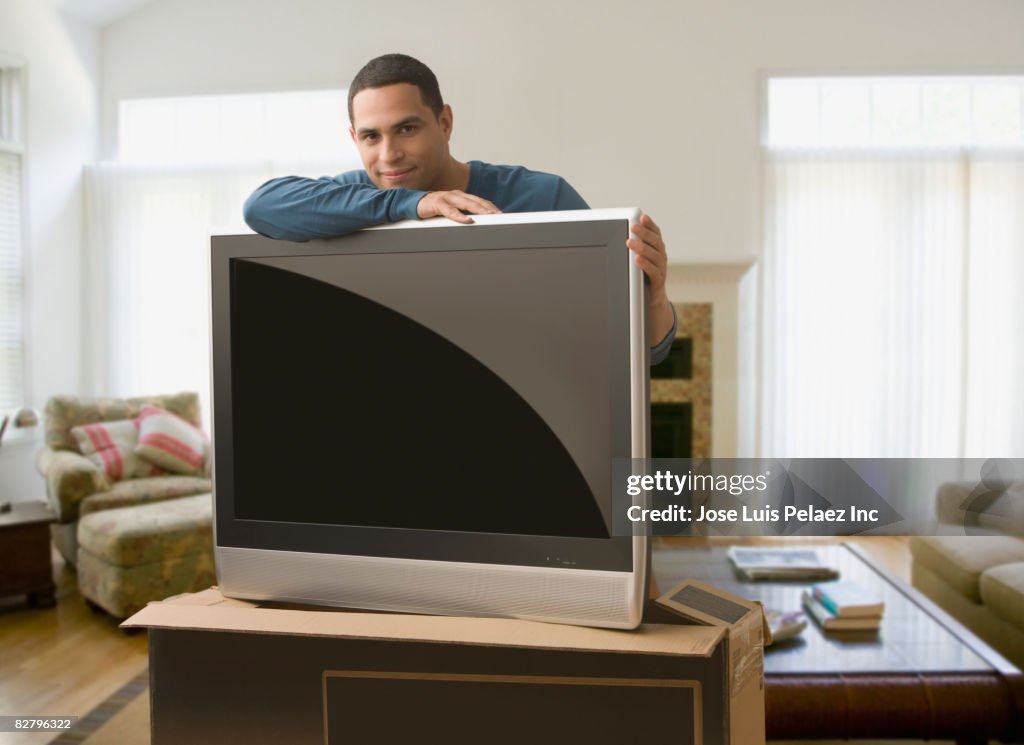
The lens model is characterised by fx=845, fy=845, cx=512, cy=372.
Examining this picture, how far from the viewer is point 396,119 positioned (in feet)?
4.48

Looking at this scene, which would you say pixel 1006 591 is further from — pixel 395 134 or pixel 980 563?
pixel 395 134

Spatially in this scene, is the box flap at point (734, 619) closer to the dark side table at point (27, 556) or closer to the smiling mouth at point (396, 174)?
the smiling mouth at point (396, 174)

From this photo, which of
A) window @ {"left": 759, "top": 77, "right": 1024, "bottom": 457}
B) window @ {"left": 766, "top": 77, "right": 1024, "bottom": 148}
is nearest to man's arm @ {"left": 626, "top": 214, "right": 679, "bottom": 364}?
window @ {"left": 759, "top": 77, "right": 1024, "bottom": 457}

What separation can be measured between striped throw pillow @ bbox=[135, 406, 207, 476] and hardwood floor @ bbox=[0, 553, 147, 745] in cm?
70

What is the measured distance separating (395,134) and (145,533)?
2454 mm

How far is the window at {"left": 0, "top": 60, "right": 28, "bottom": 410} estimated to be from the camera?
15.2ft

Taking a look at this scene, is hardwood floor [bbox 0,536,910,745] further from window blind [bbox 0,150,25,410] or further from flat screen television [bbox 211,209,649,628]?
flat screen television [bbox 211,209,649,628]

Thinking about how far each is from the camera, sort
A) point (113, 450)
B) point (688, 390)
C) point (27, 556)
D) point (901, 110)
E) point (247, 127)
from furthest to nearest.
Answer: point (247, 127)
point (901, 110)
point (688, 390)
point (113, 450)
point (27, 556)

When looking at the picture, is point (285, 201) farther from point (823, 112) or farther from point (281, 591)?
point (823, 112)

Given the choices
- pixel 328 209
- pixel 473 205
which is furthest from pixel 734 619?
pixel 328 209

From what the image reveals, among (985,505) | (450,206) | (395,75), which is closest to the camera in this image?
(450,206)

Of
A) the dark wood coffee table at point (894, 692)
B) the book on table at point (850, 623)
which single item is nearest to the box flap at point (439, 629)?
the dark wood coffee table at point (894, 692)

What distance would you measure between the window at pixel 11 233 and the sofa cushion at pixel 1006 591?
4749 millimetres

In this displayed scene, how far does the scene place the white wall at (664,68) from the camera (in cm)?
497
